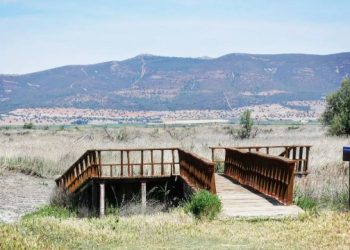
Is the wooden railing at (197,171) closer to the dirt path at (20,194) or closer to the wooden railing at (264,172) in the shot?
the wooden railing at (264,172)

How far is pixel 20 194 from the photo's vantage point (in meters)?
29.8

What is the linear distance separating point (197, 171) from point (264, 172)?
2.07 m

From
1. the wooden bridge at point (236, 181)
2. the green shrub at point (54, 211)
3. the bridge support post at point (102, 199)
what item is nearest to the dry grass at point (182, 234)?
the wooden bridge at point (236, 181)

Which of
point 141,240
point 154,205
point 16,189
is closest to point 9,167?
point 16,189

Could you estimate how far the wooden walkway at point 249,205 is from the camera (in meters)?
14.7

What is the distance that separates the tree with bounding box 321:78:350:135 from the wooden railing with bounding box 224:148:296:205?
26214 millimetres

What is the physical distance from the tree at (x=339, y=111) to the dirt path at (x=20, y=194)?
76.7 ft

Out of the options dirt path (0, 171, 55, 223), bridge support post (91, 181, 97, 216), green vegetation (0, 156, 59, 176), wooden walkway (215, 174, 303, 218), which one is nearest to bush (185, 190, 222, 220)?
wooden walkway (215, 174, 303, 218)

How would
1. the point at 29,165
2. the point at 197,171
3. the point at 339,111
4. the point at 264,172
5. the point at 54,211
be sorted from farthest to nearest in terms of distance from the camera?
1. the point at 339,111
2. the point at 29,165
3. the point at 54,211
4. the point at 197,171
5. the point at 264,172

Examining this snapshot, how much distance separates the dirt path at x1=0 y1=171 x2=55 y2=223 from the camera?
25453 mm

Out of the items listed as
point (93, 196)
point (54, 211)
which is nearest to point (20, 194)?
point (93, 196)

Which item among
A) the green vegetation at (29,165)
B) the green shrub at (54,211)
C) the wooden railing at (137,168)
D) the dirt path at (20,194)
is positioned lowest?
the dirt path at (20,194)

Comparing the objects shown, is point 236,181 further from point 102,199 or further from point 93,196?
point 93,196

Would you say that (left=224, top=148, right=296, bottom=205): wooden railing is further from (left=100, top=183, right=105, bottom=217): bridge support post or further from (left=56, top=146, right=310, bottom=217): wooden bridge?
A: (left=100, top=183, right=105, bottom=217): bridge support post
